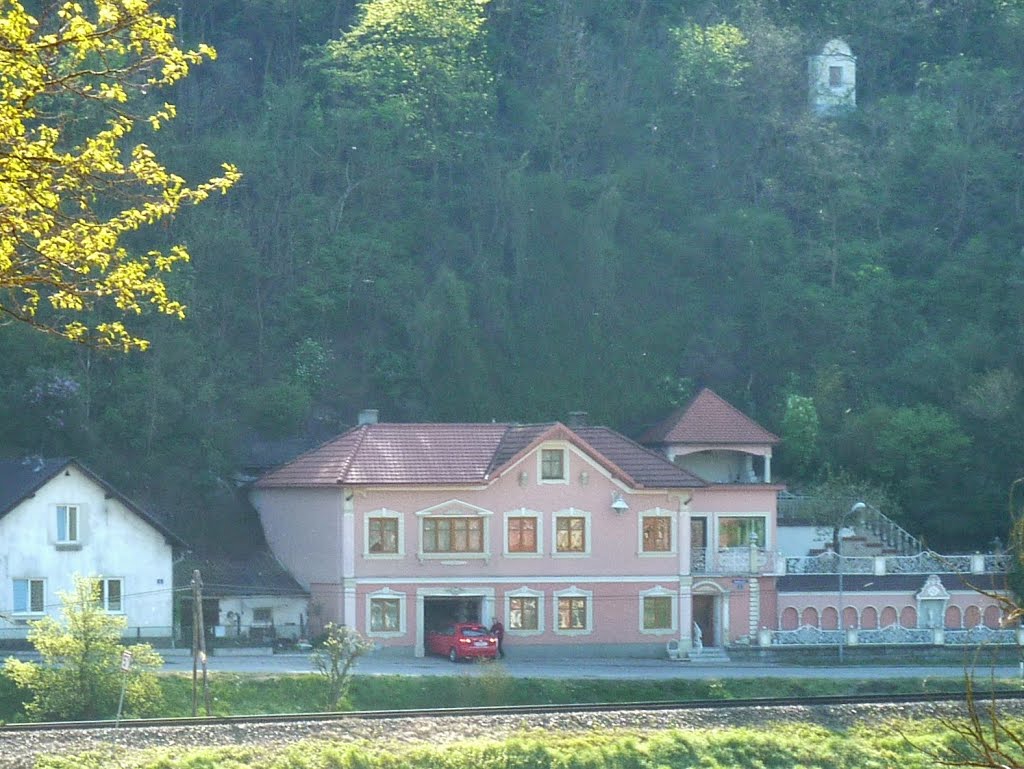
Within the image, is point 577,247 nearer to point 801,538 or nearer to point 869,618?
point 801,538

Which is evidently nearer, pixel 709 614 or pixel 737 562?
pixel 737 562

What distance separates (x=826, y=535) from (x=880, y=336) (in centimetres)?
1468

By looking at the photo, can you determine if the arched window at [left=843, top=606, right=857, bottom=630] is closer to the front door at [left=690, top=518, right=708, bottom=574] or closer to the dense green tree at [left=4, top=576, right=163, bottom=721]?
the front door at [left=690, top=518, right=708, bottom=574]

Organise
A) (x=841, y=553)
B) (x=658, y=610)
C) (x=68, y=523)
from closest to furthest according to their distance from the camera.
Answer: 1. (x=68, y=523)
2. (x=658, y=610)
3. (x=841, y=553)

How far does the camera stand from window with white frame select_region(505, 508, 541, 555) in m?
53.0

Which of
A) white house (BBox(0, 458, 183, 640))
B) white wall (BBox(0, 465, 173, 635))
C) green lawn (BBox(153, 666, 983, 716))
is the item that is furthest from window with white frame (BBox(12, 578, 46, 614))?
green lawn (BBox(153, 666, 983, 716))

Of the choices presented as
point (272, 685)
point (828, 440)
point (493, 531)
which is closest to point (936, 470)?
point (828, 440)

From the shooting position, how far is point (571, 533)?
5319 centimetres

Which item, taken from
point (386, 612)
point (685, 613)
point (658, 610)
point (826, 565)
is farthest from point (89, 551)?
point (826, 565)

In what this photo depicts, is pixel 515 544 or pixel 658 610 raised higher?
pixel 515 544

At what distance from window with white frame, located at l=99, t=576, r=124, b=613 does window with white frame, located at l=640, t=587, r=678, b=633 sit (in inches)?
551

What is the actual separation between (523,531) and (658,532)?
389 centimetres

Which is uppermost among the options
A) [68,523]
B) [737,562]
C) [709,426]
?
[709,426]

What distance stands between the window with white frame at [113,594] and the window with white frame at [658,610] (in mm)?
13994
